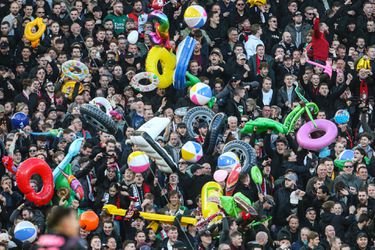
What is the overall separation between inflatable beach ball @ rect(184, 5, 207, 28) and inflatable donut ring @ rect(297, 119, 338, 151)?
10.7 ft

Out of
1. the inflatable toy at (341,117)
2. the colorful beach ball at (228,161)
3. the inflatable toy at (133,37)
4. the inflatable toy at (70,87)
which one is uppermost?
the inflatable toy at (133,37)

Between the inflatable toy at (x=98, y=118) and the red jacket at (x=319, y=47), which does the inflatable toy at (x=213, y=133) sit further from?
the red jacket at (x=319, y=47)

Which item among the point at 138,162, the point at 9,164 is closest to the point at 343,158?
the point at 138,162

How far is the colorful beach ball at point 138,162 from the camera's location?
85.4 ft

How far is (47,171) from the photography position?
25.5 meters

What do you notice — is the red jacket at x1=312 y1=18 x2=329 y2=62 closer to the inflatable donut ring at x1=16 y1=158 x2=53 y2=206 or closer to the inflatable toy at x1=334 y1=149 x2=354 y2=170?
the inflatable toy at x1=334 y1=149 x2=354 y2=170

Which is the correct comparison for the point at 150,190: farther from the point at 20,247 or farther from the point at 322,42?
the point at 322,42

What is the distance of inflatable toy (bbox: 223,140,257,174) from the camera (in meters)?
26.6

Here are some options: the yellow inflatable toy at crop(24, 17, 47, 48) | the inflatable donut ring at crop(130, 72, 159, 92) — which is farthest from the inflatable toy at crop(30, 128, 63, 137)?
the yellow inflatable toy at crop(24, 17, 47, 48)

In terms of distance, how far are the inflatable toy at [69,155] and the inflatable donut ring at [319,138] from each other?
3874 mm

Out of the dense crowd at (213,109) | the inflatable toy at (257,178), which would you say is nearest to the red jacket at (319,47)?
the dense crowd at (213,109)

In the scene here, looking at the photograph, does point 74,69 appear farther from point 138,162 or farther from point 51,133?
point 138,162

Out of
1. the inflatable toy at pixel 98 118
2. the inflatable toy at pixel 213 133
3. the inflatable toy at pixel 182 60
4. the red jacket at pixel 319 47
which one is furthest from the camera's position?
the red jacket at pixel 319 47

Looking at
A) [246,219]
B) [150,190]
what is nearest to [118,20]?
[150,190]
